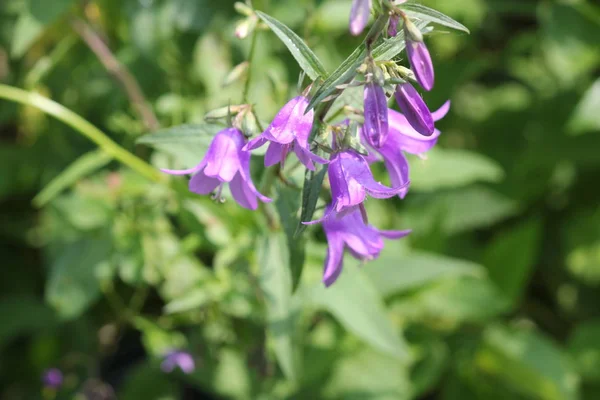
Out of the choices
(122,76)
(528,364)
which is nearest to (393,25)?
(122,76)

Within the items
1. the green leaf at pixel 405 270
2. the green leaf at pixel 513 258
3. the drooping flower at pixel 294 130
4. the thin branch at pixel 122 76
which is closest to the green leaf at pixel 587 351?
the green leaf at pixel 513 258

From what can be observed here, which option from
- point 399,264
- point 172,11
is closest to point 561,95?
point 399,264

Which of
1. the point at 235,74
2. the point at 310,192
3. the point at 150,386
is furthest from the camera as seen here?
→ the point at 150,386

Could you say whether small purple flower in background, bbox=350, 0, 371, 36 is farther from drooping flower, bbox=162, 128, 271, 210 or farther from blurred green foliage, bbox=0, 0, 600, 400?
blurred green foliage, bbox=0, 0, 600, 400

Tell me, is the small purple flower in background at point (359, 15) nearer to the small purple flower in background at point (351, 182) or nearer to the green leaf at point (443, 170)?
the small purple flower in background at point (351, 182)

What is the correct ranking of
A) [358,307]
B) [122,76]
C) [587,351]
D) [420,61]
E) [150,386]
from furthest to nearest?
[587,351] < [150,386] < [122,76] < [358,307] < [420,61]

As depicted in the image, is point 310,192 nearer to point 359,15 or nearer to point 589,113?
point 359,15

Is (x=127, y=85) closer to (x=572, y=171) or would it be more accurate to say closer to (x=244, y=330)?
(x=244, y=330)
